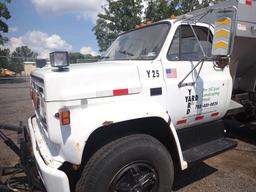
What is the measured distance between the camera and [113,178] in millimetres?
2188

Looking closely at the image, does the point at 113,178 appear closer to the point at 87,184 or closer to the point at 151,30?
the point at 87,184

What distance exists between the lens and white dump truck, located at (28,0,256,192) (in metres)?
2.06

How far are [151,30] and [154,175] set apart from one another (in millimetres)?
1924

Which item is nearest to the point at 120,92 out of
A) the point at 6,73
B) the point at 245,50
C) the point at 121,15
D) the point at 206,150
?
the point at 206,150

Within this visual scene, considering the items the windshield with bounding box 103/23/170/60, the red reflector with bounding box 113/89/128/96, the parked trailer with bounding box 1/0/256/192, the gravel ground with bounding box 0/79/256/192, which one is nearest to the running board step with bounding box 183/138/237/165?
the parked trailer with bounding box 1/0/256/192

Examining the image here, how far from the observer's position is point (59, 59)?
2.15 meters

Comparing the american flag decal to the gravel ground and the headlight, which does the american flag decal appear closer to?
the headlight

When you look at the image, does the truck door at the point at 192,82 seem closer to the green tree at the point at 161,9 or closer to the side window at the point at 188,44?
the side window at the point at 188,44

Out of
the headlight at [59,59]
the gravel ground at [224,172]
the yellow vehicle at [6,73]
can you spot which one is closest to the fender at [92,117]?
the headlight at [59,59]

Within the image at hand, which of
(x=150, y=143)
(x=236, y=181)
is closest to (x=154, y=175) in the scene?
(x=150, y=143)

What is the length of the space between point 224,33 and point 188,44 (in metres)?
0.65

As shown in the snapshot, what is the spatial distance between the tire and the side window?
1.16 m

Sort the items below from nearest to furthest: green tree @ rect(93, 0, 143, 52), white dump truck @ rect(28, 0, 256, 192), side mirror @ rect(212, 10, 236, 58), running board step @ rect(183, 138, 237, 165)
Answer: white dump truck @ rect(28, 0, 256, 192)
side mirror @ rect(212, 10, 236, 58)
running board step @ rect(183, 138, 237, 165)
green tree @ rect(93, 0, 143, 52)

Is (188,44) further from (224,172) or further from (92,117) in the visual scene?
(224,172)
